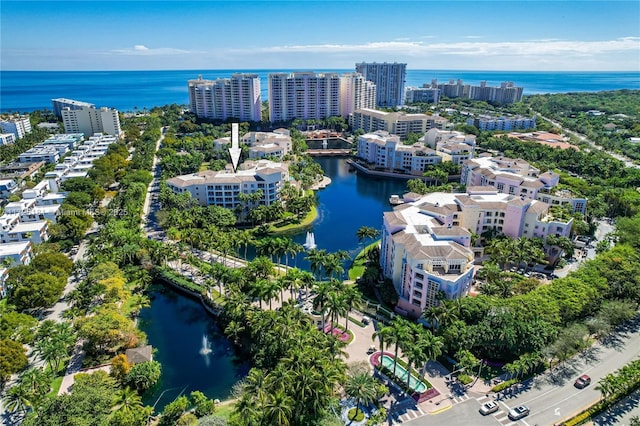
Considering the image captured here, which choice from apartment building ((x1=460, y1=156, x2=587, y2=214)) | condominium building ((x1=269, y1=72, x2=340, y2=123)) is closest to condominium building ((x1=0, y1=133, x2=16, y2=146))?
condominium building ((x1=269, y1=72, x2=340, y2=123))

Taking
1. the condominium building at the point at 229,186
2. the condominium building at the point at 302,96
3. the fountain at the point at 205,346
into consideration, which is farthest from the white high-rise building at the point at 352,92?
the fountain at the point at 205,346

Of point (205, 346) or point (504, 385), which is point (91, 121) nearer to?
point (205, 346)

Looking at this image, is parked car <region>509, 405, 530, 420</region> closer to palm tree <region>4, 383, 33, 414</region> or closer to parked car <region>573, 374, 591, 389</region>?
Answer: parked car <region>573, 374, 591, 389</region>

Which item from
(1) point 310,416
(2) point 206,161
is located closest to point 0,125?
(2) point 206,161

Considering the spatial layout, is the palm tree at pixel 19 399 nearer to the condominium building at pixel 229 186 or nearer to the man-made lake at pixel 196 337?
the man-made lake at pixel 196 337

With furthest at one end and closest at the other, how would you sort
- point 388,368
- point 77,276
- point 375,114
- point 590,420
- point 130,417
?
point 375,114
point 77,276
point 388,368
point 590,420
point 130,417

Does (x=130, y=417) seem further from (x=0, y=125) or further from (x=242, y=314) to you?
(x=0, y=125)

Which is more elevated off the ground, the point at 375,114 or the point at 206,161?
the point at 375,114
